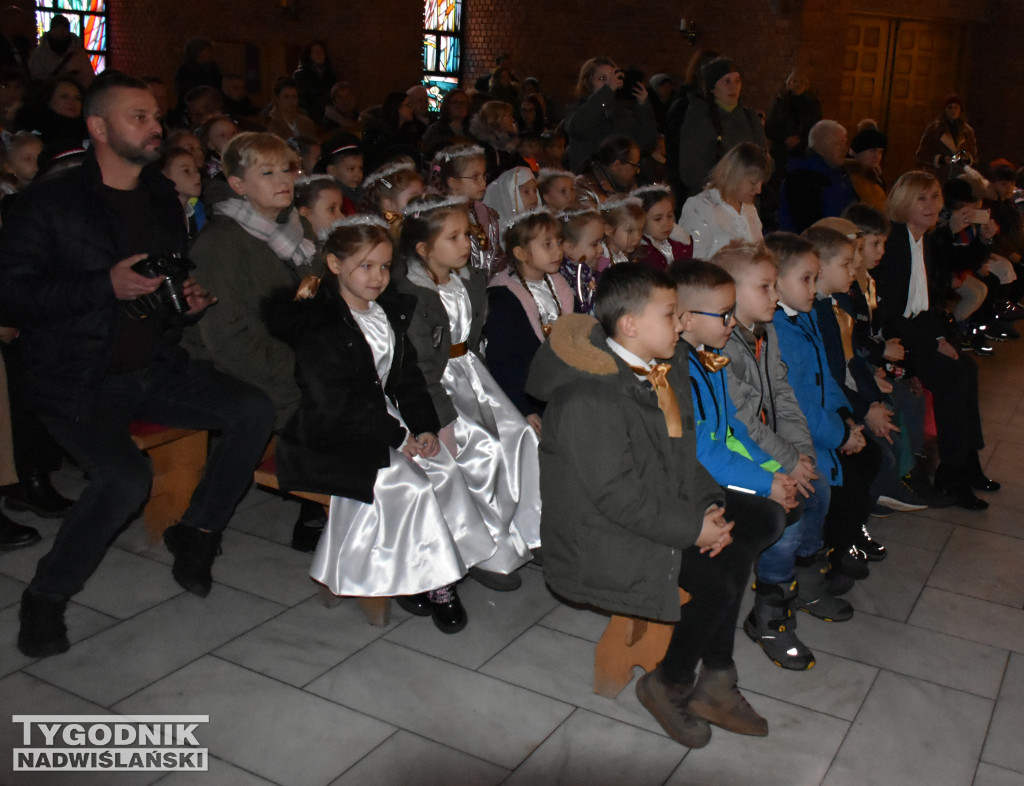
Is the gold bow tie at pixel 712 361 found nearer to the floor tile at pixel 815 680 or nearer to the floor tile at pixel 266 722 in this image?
the floor tile at pixel 815 680

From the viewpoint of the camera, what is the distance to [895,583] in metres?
3.75

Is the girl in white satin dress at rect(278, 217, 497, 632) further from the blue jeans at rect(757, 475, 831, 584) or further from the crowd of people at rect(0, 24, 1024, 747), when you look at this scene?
the blue jeans at rect(757, 475, 831, 584)

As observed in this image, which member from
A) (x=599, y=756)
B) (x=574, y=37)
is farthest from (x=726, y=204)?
(x=574, y=37)

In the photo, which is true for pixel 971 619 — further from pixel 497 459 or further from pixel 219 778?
pixel 219 778

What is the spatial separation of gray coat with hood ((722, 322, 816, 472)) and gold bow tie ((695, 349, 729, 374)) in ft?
0.67

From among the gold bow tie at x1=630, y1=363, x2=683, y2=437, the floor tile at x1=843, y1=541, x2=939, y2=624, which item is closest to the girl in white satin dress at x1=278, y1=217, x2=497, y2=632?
the gold bow tie at x1=630, y1=363, x2=683, y2=437

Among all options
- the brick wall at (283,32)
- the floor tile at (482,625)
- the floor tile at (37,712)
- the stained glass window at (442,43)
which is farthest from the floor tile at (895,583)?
the stained glass window at (442,43)

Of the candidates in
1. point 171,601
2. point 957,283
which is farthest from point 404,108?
point 171,601

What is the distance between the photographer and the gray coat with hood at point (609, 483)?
2580mm

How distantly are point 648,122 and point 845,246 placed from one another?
155 inches

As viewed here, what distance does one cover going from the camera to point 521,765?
2594 millimetres

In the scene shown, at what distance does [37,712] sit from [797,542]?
7.65 feet

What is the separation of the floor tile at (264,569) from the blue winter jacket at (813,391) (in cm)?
187

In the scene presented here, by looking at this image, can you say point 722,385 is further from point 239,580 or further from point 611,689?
point 239,580
